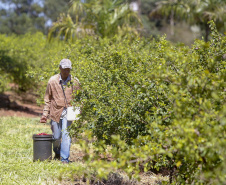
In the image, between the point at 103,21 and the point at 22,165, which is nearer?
the point at 22,165

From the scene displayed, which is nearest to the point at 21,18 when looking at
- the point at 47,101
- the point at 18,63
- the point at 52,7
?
the point at 52,7

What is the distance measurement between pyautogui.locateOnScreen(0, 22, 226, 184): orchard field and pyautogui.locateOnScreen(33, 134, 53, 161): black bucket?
0.30 metres

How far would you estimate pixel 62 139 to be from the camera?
5.90 m

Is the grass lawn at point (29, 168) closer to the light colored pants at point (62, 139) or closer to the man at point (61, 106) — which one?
the light colored pants at point (62, 139)

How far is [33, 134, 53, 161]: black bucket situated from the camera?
19.0 feet

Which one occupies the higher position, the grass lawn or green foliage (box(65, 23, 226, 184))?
green foliage (box(65, 23, 226, 184))

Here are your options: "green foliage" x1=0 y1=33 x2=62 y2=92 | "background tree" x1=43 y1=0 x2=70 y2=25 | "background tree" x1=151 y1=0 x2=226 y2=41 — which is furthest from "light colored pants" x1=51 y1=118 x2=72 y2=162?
"background tree" x1=43 y1=0 x2=70 y2=25

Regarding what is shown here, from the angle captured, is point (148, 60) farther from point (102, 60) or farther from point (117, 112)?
point (117, 112)

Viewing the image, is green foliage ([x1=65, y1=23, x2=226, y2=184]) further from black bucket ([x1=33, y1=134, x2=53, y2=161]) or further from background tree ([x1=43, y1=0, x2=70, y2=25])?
background tree ([x1=43, y1=0, x2=70, y2=25])

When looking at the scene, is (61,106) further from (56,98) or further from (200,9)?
(200,9)

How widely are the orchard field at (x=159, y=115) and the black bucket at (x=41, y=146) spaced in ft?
0.99

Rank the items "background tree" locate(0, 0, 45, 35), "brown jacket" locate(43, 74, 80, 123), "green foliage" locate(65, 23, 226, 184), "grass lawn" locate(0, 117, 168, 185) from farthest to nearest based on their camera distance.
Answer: "background tree" locate(0, 0, 45, 35), "brown jacket" locate(43, 74, 80, 123), "grass lawn" locate(0, 117, 168, 185), "green foliage" locate(65, 23, 226, 184)

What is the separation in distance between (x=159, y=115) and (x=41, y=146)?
2576 millimetres

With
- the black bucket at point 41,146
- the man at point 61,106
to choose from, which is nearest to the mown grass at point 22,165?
the black bucket at point 41,146
